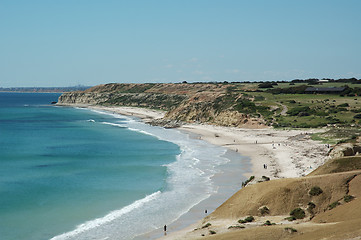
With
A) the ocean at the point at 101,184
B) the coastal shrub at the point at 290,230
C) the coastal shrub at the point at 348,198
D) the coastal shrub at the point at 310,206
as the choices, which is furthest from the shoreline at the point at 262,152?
the coastal shrub at the point at 348,198

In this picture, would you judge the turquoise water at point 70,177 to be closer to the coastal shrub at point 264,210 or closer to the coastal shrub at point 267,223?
the coastal shrub at point 264,210

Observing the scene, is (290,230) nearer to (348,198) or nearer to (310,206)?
(310,206)

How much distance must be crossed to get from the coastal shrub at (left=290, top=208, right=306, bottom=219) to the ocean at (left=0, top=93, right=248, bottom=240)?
9611mm

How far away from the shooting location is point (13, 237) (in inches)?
1114

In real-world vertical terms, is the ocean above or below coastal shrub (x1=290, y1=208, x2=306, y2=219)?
below

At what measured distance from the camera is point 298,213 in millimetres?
26812

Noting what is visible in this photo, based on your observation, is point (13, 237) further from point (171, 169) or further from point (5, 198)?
point (171, 169)

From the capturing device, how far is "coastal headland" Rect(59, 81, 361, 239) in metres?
24.6

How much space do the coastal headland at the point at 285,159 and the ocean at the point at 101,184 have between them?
4773 millimetres

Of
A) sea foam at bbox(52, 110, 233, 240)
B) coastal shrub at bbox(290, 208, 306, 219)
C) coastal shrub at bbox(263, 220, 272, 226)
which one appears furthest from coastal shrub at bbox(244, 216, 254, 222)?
sea foam at bbox(52, 110, 233, 240)

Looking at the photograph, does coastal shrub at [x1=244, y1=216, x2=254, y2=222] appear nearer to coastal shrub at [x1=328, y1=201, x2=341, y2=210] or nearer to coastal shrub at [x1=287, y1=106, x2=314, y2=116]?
coastal shrub at [x1=328, y1=201, x2=341, y2=210]

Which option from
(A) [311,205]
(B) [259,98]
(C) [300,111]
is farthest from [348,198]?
(B) [259,98]

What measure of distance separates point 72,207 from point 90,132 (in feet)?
192

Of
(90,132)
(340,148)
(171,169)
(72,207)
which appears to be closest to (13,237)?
(72,207)
